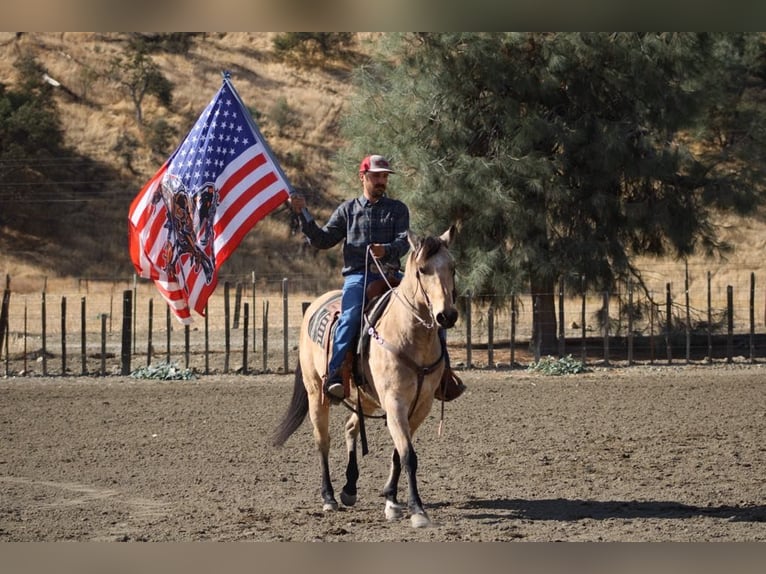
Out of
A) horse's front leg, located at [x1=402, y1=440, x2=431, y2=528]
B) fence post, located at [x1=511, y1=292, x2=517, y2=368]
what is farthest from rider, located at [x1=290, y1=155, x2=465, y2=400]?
fence post, located at [x1=511, y1=292, x2=517, y2=368]

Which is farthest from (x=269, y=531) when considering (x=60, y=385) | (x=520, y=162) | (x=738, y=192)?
(x=738, y=192)

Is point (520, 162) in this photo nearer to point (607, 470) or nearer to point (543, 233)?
point (543, 233)

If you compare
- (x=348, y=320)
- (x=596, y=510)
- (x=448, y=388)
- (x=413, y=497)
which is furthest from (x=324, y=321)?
(x=596, y=510)

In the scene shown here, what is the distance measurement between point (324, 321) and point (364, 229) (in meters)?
0.94

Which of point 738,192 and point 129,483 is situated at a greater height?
point 738,192

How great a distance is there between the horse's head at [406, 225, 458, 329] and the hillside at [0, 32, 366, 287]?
25955mm

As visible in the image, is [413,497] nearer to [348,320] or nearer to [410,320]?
[410,320]

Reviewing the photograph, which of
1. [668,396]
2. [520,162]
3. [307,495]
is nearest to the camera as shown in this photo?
[307,495]

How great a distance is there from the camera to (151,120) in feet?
142

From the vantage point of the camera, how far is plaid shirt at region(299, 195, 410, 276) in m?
8.35

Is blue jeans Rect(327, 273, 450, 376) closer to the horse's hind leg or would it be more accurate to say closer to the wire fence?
the horse's hind leg

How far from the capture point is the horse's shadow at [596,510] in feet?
25.8

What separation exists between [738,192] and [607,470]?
14.4 m

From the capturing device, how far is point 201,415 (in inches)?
542
